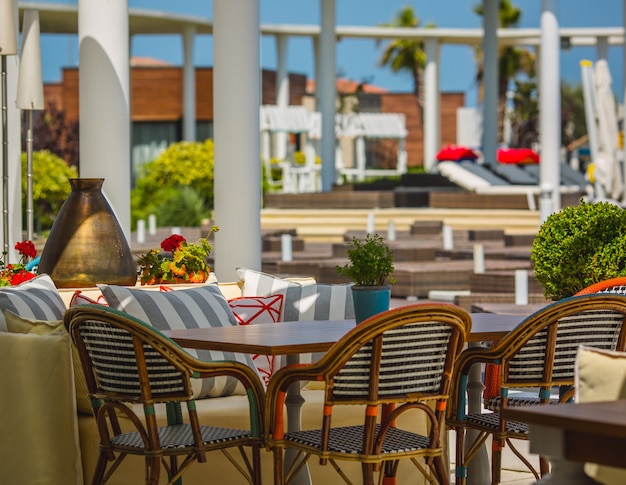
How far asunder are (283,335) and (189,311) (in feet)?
2.61

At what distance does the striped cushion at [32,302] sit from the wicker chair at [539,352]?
5.01 feet

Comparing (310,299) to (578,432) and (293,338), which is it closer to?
(293,338)

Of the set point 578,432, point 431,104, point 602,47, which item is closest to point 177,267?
point 578,432

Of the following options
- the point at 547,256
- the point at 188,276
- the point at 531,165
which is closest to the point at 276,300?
the point at 188,276

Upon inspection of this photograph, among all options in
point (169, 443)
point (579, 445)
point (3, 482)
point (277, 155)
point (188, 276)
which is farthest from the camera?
point (277, 155)

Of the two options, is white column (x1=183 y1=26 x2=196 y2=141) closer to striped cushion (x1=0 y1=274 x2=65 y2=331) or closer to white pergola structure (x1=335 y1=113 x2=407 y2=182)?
white pergola structure (x1=335 y1=113 x2=407 y2=182)

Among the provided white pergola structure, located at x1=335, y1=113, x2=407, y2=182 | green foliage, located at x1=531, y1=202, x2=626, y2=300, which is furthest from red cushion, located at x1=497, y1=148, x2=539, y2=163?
green foliage, located at x1=531, y1=202, x2=626, y2=300

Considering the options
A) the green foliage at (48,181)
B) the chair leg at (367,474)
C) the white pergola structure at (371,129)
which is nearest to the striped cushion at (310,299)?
the chair leg at (367,474)

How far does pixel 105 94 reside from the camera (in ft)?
24.1

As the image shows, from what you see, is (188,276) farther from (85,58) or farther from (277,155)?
(277,155)

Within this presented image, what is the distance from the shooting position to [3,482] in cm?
430

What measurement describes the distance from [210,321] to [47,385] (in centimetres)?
93

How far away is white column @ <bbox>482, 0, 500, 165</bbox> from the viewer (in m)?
24.7

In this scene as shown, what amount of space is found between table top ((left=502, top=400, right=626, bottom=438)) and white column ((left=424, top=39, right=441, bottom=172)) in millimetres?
29079
